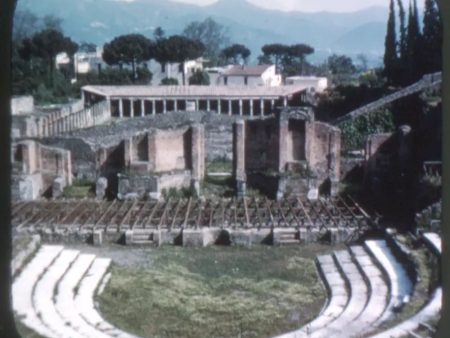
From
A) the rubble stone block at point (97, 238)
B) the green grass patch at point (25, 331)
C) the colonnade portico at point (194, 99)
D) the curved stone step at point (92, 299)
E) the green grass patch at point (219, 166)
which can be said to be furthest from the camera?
the colonnade portico at point (194, 99)

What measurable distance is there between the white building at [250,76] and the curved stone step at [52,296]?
25.6 m

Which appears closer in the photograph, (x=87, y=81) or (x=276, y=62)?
(x=87, y=81)

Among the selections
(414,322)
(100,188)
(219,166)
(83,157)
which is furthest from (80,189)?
(414,322)

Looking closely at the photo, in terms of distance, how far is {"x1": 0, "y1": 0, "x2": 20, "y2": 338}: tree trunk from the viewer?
6.90m

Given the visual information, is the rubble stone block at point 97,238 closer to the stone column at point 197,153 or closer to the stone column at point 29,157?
the stone column at point 29,157

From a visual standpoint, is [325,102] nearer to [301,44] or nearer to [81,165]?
[301,44]

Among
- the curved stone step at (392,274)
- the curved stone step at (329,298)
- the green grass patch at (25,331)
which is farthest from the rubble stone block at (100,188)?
the green grass patch at (25,331)

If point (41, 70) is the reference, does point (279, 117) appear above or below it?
below

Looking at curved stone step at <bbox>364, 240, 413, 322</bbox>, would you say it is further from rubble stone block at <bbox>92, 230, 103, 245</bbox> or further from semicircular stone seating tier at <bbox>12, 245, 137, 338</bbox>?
rubble stone block at <bbox>92, 230, 103, 245</bbox>

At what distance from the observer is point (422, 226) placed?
15195 mm

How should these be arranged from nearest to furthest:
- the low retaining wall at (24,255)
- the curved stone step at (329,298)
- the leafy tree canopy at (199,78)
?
1. the curved stone step at (329,298)
2. the low retaining wall at (24,255)
3. the leafy tree canopy at (199,78)

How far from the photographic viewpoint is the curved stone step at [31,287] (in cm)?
1018

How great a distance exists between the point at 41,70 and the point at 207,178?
7676 mm

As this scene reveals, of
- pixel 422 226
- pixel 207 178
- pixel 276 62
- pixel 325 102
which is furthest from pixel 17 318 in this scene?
pixel 276 62
